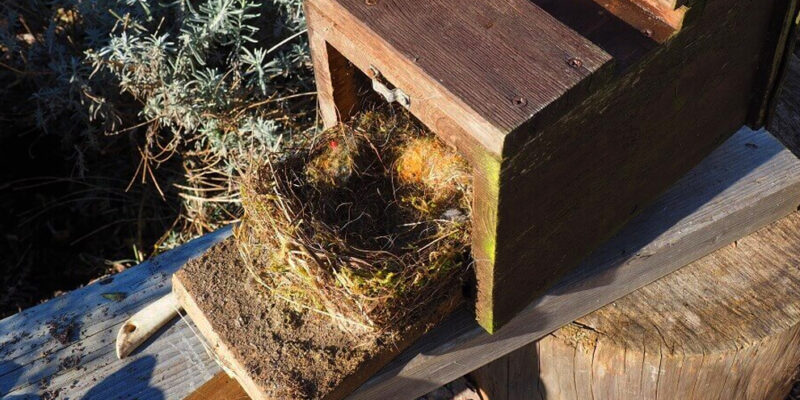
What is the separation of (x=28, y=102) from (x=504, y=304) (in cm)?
250

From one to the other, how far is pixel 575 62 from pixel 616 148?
14.4 inches

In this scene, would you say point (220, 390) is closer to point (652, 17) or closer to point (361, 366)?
point (361, 366)

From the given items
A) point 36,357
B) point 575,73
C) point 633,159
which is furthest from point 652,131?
point 36,357

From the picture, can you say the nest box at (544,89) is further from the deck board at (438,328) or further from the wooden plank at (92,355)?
the wooden plank at (92,355)

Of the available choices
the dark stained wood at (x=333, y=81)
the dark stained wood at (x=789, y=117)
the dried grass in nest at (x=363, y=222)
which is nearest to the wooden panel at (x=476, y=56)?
the dark stained wood at (x=333, y=81)

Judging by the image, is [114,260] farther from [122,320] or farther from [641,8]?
[641,8]

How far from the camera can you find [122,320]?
227 cm

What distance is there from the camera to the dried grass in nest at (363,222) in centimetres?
167

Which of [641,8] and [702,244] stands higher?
[641,8]

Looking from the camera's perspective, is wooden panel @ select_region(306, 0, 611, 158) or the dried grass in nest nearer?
wooden panel @ select_region(306, 0, 611, 158)

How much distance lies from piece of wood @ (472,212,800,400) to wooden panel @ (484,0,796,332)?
28 centimetres

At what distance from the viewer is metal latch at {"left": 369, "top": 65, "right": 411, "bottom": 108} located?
1582 mm

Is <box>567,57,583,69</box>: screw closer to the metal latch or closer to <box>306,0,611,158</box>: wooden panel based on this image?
<box>306,0,611,158</box>: wooden panel

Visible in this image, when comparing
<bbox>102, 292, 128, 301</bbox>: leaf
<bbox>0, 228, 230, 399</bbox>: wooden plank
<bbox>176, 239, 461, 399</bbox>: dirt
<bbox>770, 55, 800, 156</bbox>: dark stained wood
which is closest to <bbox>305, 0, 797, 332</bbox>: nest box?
<bbox>176, 239, 461, 399</bbox>: dirt
